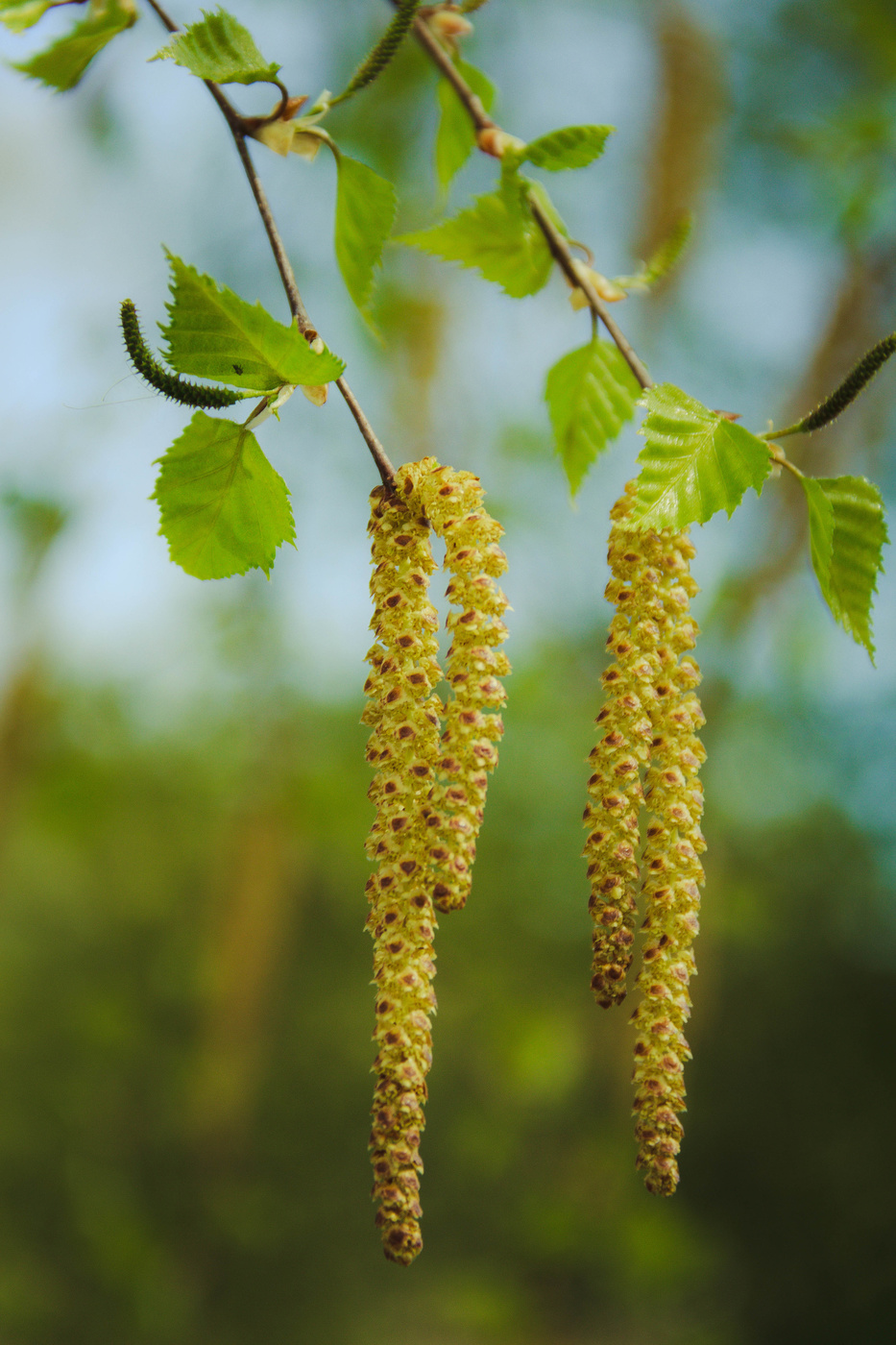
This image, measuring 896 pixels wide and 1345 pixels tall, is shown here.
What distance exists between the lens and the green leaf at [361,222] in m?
0.55

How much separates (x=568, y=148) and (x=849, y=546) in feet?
0.88

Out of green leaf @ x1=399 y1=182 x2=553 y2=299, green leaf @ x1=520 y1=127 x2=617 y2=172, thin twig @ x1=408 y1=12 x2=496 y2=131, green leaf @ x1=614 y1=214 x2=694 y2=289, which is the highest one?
thin twig @ x1=408 y1=12 x2=496 y2=131

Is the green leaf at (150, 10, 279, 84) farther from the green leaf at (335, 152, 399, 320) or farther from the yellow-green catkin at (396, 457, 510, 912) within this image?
the yellow-green catkin at (396, 457, 510, 912)

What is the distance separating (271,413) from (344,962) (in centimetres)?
506

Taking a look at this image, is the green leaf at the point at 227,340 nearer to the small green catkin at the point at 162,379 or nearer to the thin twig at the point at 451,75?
the small green catkin at the point at 162,379

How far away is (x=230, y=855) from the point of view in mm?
4590

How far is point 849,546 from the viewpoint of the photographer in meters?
0.50

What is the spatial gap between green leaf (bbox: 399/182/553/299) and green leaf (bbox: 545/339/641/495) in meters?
0.06

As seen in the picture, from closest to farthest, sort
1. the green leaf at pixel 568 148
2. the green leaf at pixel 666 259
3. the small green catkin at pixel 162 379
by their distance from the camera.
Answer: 1. the small green catkin at pixel 162 379
2. the green leaf at pixel 568 148
3. the green leaf at pixel 666 259

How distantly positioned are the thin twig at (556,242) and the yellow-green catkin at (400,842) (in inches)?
6.1

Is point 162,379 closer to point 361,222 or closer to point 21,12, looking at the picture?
point 361,222

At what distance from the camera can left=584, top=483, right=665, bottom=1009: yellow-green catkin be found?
16.3 inches

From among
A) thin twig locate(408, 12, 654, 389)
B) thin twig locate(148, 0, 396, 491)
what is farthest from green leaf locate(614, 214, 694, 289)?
thin twig locate(148, 0, 396, 491)

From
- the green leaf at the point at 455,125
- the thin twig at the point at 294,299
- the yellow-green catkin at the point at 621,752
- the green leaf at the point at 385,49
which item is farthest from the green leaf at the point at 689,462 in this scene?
the green leaf at the point at 455,125
